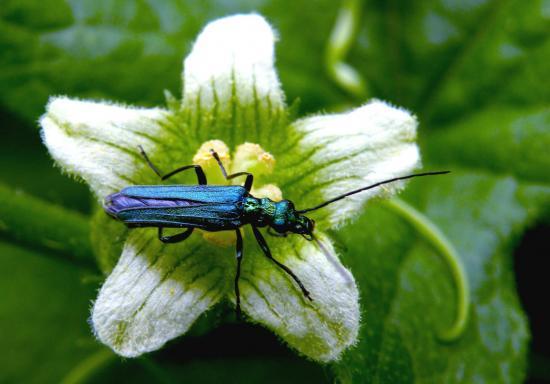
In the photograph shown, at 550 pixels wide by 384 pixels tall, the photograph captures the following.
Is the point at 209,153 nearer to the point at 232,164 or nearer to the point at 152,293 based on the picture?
the point at 232,164

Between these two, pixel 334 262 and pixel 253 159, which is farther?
pixel 253 159

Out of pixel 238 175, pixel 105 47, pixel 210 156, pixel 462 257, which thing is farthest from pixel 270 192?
pixel 105 47

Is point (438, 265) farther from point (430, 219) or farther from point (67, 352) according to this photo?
point (67, 352)

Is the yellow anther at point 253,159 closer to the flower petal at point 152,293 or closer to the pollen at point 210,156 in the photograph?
the pollen at point 210,156

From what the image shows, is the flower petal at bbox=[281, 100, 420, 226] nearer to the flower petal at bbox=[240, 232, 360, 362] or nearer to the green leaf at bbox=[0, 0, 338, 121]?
the flower petal at bbox=[240, 232, 360, 362]

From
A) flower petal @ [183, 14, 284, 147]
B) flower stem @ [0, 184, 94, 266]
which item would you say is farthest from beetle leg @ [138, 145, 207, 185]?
flower stem @ [0, 184, 94, 266]

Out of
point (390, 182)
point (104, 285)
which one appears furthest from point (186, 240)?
point (390, 182)
